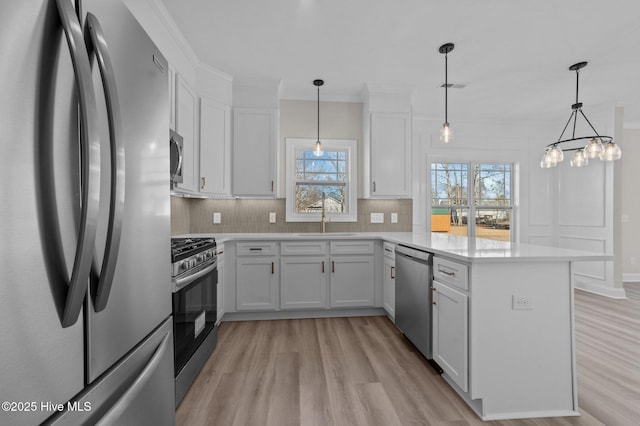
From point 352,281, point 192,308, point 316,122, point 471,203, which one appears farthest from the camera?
point 471,203

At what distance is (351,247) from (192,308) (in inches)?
73.4

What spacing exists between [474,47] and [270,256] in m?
2.92

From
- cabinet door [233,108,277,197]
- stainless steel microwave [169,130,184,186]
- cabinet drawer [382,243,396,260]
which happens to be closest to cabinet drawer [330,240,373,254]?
cabinet drawer [382,243,396,260]

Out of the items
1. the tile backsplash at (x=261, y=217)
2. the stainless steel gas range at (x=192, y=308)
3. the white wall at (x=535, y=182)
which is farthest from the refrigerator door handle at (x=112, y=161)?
the white wall at (x=535, y=182)

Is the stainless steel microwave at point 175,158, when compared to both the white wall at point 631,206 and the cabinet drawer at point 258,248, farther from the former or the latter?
the white wall at point 631,206

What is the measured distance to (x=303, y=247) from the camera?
10.9 ft

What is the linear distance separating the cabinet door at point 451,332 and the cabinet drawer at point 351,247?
4.26 feet

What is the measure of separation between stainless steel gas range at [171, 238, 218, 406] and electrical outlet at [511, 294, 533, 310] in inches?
78.6

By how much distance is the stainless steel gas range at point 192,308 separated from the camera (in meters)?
1.78

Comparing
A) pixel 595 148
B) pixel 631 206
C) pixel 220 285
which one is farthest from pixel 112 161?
pixel 631 206

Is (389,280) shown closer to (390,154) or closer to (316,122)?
(390,154)

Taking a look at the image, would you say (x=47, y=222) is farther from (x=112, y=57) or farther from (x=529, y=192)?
(x=529, y=192)

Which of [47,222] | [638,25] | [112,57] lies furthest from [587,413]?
[638,25]

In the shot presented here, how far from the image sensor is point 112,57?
71 centimetres
